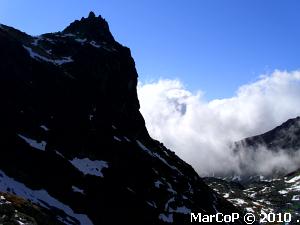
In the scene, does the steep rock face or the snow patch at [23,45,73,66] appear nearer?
the steep rock face

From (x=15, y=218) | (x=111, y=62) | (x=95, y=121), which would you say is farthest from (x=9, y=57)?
(x=15, y=218)

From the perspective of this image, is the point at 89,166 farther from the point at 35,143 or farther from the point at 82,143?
the point at 35,143

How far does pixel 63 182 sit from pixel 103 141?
100 feet

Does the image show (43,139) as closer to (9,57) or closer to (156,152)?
(9,57)

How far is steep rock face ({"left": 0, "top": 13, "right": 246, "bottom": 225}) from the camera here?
9275cm

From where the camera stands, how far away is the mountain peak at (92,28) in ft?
611

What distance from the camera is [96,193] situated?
100250 millimetres

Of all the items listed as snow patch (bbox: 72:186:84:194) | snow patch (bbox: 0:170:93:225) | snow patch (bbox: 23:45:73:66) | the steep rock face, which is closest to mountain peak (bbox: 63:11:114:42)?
the steep rock face

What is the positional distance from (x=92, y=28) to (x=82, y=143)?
280 ft

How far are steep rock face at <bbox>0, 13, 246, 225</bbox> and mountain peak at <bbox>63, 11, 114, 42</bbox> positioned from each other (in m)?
7.96

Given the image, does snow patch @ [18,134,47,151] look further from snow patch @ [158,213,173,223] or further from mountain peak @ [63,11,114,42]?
mountain peak @ [63,11,114,42]

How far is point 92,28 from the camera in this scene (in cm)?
18975

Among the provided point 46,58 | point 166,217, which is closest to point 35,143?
point 166,217

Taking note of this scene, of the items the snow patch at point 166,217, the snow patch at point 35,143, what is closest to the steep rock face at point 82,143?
the snow patch at point 166,217
